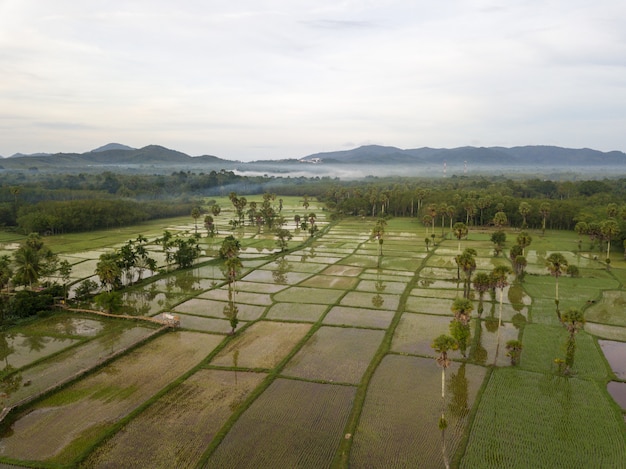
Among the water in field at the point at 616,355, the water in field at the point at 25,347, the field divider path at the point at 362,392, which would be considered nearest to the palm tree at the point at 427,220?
the field divider path at the point at 362,392

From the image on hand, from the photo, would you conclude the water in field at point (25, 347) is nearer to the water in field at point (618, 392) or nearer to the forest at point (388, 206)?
the water in field at point (618, 392)

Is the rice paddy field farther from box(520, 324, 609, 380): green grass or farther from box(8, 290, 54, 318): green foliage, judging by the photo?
box(8, 290, 54, 318): green foliage

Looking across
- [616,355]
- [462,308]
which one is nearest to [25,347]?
[462,308]

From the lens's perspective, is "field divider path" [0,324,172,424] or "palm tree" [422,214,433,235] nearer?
"field divider path" [0,324,172,424]

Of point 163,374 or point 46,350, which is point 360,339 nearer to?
point 163,374

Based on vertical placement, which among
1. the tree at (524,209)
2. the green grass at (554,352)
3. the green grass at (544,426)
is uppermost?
the tree at (524,209)

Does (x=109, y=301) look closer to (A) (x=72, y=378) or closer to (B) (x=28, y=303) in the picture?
(B) (x=28, y=303)

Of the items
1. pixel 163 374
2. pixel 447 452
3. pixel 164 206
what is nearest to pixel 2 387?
pixel 163 374

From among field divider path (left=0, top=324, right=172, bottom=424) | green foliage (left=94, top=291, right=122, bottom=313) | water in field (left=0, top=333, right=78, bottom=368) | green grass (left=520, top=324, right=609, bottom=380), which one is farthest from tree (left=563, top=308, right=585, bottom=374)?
green foliage (left=94, top=291, right=122, bottom=313)
